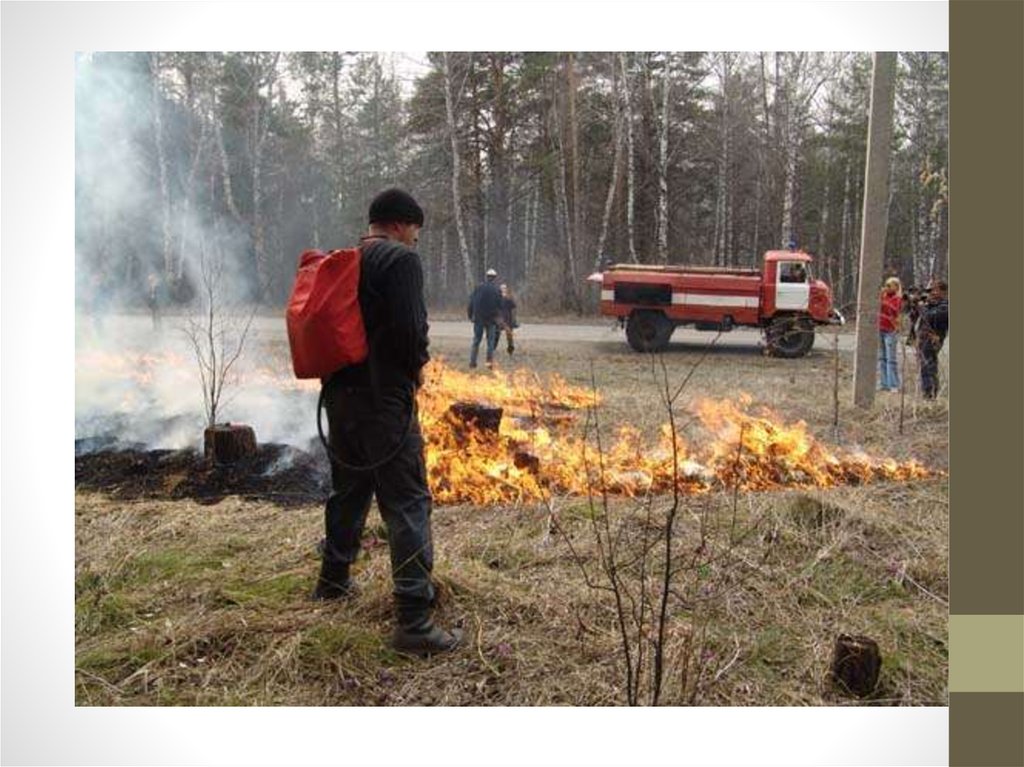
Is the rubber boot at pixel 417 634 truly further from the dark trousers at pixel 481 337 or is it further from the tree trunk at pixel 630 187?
the tree trunk at pixel 630 187

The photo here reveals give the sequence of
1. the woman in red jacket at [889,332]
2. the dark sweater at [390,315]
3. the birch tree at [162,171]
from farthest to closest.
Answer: the woman in red jacket at [889,332], the birch tree at [162,171], the dark sweater at [390,315]

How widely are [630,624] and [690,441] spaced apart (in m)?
2.09

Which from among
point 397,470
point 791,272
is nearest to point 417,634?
point 397,470

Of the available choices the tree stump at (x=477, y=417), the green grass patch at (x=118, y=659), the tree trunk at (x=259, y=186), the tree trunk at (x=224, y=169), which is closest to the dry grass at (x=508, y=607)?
the green grass patch at (x=118, y=659)

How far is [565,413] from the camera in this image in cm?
557

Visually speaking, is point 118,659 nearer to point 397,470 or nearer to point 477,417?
point 397,470

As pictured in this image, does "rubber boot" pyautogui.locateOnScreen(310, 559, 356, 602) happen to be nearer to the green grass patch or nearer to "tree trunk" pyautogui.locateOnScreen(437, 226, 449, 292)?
the green grass patch

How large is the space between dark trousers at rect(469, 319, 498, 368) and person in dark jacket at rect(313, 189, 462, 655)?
2156 mm

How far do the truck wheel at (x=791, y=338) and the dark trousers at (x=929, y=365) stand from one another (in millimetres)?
777

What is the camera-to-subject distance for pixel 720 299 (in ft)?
19.6

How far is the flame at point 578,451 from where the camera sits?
4.43 metres

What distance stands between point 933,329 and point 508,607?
13.8 feet
